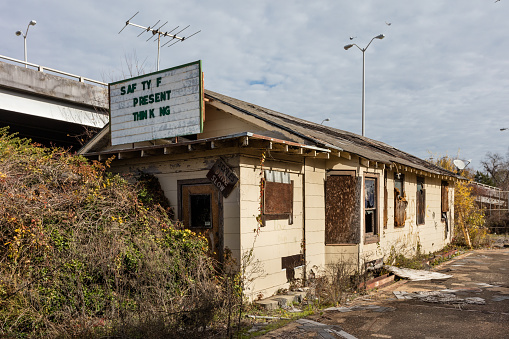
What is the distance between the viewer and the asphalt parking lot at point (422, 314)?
A: 7.00m

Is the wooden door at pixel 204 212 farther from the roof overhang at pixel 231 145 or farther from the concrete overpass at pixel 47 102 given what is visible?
the concrete overpass at pixel 47 102

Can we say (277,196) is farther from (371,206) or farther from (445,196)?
(445,196)

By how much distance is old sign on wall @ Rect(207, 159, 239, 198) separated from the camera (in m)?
8.88

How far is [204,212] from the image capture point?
957cm

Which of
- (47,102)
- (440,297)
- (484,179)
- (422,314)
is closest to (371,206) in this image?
(440,297)

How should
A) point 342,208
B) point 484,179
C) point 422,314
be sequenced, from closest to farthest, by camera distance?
1. point 422,314
2. point 342,208
3. point 484,179

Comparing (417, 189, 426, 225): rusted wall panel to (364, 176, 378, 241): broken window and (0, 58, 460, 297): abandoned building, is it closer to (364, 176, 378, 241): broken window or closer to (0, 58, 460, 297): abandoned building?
(0, 58, 460, 297): abandoned building

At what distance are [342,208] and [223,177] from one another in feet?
12.3

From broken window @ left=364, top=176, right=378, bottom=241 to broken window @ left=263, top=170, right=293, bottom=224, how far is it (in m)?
2.84

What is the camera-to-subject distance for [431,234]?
57.6 feet

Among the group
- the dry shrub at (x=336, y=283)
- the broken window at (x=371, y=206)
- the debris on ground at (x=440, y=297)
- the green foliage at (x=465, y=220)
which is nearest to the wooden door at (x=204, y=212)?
the dry shrub at (x=336, y=283)

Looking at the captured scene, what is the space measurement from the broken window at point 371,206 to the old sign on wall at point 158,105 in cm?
511

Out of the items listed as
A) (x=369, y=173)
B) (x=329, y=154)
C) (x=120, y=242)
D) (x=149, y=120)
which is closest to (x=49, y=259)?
(x=120, y=242)

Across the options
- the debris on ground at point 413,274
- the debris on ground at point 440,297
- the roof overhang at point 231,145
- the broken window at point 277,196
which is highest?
the roof overhang at point 231,145
